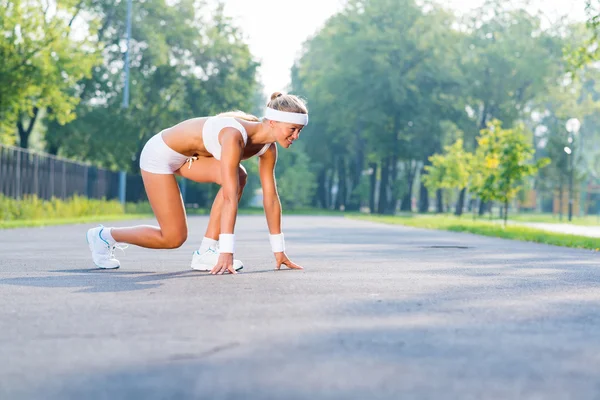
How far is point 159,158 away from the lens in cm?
885

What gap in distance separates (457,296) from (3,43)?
31.8 metres

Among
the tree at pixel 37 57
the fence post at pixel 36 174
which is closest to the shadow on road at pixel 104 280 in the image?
the fence post at pixel 36 174

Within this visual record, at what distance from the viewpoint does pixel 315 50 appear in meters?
75.2

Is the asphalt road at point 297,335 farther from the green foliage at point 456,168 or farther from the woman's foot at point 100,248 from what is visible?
the green foliage at point 456,168

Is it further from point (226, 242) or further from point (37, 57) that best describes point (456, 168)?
point (226, 242)

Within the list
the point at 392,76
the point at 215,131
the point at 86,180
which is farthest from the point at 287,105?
the point at 392,76

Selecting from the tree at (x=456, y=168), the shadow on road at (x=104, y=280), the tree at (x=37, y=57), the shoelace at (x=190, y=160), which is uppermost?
the tree at (x=37, y=57)

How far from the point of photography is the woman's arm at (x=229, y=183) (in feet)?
26.7

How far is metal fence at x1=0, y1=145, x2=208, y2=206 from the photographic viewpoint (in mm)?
29419

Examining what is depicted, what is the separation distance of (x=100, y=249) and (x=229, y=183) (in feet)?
5.60

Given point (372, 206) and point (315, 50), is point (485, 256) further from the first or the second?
point (315, 50)

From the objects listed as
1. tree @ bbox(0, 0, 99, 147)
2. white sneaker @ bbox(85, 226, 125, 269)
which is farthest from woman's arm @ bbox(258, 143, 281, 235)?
tree @ bbox(0, 0, 99, 147)

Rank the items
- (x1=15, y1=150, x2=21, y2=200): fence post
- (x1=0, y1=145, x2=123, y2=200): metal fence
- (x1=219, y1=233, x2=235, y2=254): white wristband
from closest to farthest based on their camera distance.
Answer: (x1=219, y1=233, x2=235, y2=254): white wristband < (x1=0, y1=145, x2=123, y2=200): metal fence < (x1=15, y1=150, x2=21, y2=200): fence post

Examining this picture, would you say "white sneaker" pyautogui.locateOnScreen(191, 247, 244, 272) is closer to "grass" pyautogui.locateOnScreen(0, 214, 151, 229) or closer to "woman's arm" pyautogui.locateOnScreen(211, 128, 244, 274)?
"woman's arm" pyautogui.locateOnScreen(211, 128, 244, 274)
